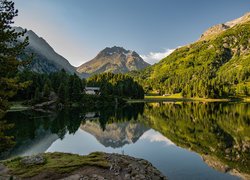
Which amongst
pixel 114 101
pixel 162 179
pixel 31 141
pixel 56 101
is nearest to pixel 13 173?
pixel 162 179

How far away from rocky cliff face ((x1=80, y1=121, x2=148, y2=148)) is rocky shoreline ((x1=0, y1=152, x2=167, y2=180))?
27.8m

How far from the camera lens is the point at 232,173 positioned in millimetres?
35219

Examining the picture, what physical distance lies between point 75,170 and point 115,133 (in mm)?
49113

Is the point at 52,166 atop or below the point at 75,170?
atop

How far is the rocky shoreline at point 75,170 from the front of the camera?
26.3m

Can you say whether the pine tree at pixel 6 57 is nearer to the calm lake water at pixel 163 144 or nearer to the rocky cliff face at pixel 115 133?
the calm lake water at pixel 163 144

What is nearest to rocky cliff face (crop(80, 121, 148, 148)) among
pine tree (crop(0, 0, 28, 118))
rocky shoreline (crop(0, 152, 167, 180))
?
rocky shoreline (crop(0, 152, 167, 180))

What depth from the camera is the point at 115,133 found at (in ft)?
253

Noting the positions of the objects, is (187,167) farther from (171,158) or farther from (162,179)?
(162,179)

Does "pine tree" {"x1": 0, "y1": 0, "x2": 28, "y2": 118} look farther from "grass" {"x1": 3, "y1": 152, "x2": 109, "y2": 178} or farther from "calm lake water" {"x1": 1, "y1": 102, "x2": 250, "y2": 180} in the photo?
"calm lake water" {"x1": 1, "y1": 102, "x2": 250, "y2": 180}

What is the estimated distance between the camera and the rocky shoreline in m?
26.3

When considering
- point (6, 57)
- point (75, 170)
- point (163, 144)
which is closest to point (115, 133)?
point (163, 144)

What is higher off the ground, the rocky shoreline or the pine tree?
the pine tree

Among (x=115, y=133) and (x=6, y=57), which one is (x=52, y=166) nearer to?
(x=6, y=57)
